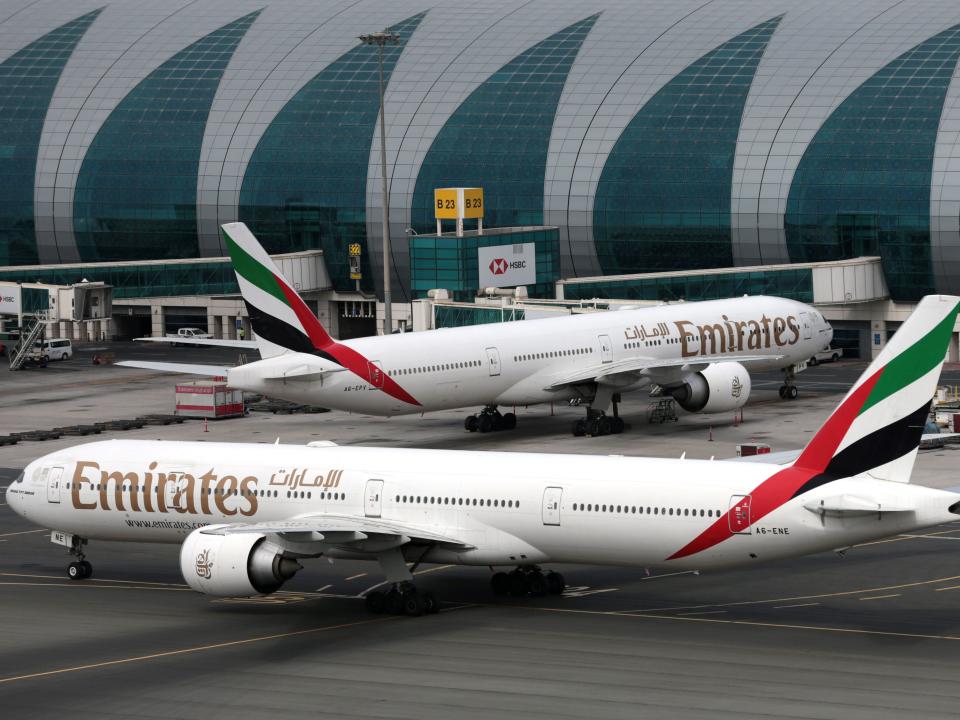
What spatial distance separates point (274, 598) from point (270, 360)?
25.9 meters

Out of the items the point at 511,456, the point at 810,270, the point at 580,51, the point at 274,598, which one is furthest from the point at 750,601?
the point at 580,51

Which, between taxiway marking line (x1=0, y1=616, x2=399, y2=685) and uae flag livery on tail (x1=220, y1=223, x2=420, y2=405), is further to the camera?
uae flag livery on tail (x1=220, y1=223, x2=420, y2=405)

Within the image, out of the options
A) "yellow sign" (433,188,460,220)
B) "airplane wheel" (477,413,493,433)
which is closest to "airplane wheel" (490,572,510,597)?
"airplane wheel" (477,413,493,433)

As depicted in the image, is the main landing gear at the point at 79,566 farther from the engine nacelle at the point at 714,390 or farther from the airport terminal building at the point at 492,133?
the airport terminal building at the point at 492,133

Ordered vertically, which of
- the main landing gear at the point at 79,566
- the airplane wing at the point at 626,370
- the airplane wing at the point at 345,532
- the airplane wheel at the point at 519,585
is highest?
the airplane wing at the point at 626,370

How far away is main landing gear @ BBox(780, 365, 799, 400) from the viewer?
88.9m

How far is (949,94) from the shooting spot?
108938 mm

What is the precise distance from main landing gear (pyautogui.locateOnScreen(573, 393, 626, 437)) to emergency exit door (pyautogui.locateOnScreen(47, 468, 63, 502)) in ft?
107

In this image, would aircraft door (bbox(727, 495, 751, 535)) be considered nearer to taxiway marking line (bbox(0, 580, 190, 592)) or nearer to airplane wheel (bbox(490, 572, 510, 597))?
airplane wheel (bbox(490, 572, 510, 597))

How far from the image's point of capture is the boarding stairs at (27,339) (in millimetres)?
110375

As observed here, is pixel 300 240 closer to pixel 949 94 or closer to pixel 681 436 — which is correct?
pixel 949 94

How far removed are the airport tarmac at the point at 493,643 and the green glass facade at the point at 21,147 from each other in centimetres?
7742

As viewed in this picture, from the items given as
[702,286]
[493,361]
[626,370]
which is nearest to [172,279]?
[702,286]

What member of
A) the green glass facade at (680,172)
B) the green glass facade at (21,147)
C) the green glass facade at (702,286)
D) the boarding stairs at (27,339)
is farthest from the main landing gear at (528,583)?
the green glass facade at (21,147)
